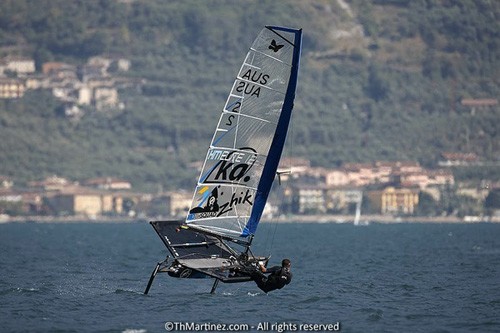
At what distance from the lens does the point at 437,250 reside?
8219cm

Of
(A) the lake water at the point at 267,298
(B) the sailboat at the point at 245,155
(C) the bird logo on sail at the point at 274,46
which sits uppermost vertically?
(C) the bird logo on sail at the point at 274,46

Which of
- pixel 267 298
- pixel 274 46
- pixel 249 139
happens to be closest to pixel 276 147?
pixel 249 139

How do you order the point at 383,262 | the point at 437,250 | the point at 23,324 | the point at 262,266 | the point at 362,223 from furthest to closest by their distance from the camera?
the point at 362,223 → the point at 437,250 → the point at 383,262 → the point at 262,266 → the point at 23,324

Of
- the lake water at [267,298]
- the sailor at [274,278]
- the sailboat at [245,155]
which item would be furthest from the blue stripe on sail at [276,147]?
the lake water at [267,298]

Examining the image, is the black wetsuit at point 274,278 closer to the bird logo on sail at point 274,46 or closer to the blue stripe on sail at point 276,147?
the blue stripe on sail at point 276,147

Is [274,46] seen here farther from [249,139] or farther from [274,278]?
[274,278]

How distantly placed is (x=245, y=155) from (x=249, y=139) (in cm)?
44

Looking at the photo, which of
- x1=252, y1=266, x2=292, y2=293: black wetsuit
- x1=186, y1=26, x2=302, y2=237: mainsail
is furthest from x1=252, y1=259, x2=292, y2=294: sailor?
x1=186, y1=26, x2=302, y2=237: mainsail

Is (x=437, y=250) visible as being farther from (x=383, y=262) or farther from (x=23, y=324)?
(x=23, y=324)

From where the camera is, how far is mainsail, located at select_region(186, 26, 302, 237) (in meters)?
40.6

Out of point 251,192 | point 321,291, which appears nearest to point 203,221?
point 251,192

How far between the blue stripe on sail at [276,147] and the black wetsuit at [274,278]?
1.25 metres

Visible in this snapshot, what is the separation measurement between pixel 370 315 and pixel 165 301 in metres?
5.81

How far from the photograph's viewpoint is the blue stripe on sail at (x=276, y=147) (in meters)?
40.7
